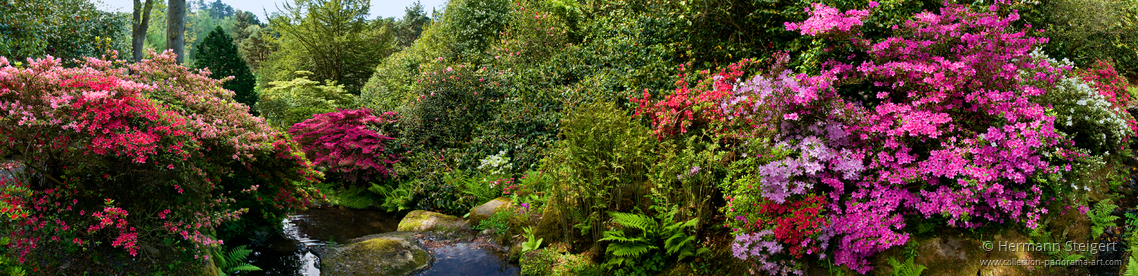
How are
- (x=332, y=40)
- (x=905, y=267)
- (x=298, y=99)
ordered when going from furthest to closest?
1. (x=332, y=40)
2. (x=298, y=99)
3. (x=905, y=267)

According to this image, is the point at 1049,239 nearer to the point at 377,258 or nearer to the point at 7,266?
the point at 377,258

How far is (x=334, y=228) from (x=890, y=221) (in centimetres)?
730

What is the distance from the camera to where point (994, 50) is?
4305 mm

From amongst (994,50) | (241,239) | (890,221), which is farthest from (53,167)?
(994,50)

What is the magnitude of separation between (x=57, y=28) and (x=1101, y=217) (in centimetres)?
1335

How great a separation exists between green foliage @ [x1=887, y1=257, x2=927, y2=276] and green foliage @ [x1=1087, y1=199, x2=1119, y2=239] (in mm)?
1356

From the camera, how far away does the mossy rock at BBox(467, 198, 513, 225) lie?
23.0 feet

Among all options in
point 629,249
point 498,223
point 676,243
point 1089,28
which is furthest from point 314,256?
point 1089,28

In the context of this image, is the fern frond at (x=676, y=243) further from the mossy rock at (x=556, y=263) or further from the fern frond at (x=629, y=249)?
the mossy rock at (x=556, y=263)

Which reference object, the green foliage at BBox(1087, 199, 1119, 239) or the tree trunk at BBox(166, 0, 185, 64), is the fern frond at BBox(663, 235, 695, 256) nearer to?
the green foliage at BBox(1087, 199, 1119, 239)

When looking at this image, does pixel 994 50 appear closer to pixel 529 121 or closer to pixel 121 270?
pixel 529 121

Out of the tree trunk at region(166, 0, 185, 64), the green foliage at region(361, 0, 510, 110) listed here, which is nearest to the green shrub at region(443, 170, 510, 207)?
the green foliage at region(361, 0, 510, 110)

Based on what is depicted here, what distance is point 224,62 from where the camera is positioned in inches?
730

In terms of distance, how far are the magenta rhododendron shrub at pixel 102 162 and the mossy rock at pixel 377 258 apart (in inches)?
51.6
